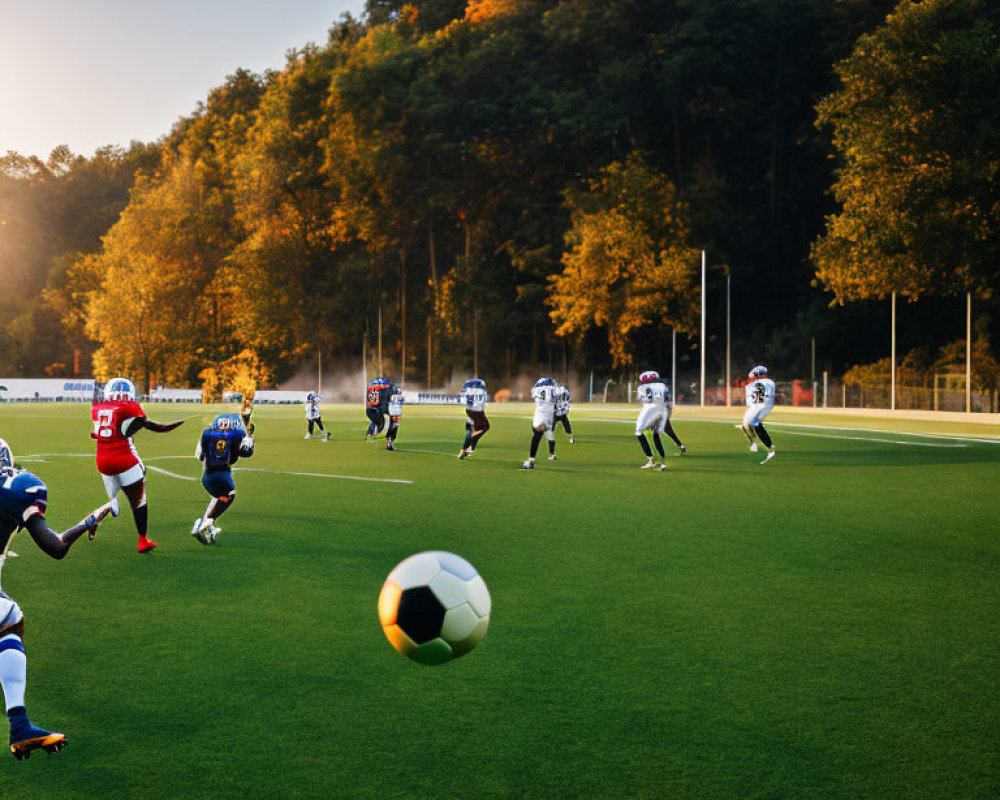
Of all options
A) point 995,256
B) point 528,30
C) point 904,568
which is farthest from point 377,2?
point 904,568

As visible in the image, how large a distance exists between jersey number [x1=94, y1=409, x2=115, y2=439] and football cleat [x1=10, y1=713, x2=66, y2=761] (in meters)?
5.88

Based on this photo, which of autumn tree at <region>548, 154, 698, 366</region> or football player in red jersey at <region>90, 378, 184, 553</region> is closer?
football player in red jersey at <region>90, 378, 184, 553</region>

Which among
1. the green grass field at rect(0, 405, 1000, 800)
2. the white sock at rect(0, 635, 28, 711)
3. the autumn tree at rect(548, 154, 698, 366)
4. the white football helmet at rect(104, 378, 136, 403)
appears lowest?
the green grass field at rect(0, 405, 1000, 800)

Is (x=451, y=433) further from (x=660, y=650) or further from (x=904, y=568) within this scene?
(x=660, y=650)

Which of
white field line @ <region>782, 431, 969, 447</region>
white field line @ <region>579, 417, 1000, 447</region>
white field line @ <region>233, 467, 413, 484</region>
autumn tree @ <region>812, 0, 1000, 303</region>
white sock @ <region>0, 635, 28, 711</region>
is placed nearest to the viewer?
white sock @ <region>0, 635, 28, 711</region>

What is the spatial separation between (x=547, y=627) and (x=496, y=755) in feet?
7.79

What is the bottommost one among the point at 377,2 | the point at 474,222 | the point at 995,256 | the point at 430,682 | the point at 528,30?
the point at 430,682

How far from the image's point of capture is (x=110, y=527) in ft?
37.8

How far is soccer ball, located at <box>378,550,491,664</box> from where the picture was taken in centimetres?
542

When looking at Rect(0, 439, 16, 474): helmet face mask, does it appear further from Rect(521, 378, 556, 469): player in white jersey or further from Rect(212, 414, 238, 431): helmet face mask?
Rect(521, 378, 556, 469): player in white jersey

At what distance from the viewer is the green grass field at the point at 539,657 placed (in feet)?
14.0

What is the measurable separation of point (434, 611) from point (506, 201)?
61653 mm

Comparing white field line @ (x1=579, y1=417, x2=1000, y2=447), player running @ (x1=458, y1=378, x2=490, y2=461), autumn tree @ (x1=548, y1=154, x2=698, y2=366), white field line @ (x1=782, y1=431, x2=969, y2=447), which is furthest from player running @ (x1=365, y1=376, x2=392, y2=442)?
autumn tree @ (x1=548, y1=154, x2=698, y2=366)

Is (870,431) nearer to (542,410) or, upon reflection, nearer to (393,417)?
(542,410)
